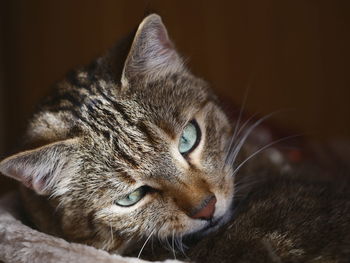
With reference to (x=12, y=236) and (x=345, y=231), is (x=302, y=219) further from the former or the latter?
(x=12, y=236)

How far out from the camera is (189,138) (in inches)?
56.9

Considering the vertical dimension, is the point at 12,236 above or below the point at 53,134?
below

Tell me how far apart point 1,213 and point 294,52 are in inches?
79.4

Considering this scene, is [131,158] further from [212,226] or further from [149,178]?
[212,226]

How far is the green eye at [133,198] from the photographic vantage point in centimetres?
137

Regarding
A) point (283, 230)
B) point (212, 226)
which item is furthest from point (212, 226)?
point (283, 230)

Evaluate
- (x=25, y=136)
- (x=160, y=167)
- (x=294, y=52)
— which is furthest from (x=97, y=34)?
(x=160, y=167)

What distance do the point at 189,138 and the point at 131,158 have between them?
21 centimetres

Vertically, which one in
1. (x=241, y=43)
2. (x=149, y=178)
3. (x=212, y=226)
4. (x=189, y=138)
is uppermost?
(x=241, y=43)

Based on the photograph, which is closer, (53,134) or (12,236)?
(12,236)

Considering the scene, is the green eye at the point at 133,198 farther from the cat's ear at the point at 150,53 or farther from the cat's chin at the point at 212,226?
the cat's ear at the point at 150,53

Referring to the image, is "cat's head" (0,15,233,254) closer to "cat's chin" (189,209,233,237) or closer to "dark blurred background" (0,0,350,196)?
"cat's chin" (189,209,233,237)

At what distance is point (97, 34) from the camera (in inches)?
118

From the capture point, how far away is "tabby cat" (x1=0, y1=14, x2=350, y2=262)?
127 cm
